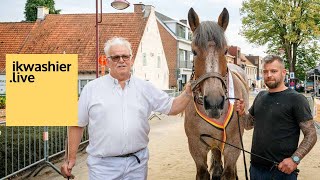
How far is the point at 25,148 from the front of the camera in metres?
7.20

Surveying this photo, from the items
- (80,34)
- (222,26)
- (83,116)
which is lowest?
(83,116)

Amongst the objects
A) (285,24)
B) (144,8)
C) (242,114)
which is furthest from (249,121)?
(285,24)

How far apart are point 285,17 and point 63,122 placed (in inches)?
1499

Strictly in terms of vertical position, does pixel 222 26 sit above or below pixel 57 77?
above

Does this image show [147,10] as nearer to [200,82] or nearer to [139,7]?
[139,7]

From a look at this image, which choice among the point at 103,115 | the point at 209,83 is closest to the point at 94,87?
the point at 103,115

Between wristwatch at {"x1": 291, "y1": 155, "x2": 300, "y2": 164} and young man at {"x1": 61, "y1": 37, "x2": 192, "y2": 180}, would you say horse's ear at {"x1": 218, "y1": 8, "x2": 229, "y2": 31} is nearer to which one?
young man at {"x1": 61, "y1": 37, "x2": 192, "y2": 180}

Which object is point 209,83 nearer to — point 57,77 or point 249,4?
point 57,77

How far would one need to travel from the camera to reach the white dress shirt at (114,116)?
3.41m

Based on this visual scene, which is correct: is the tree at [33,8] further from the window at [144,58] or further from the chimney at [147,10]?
the window at [144,58]

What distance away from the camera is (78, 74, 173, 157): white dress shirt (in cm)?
341

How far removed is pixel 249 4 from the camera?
4122cm

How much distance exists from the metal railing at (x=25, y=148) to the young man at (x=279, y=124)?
4.28 metres

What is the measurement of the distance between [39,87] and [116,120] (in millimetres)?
1780
